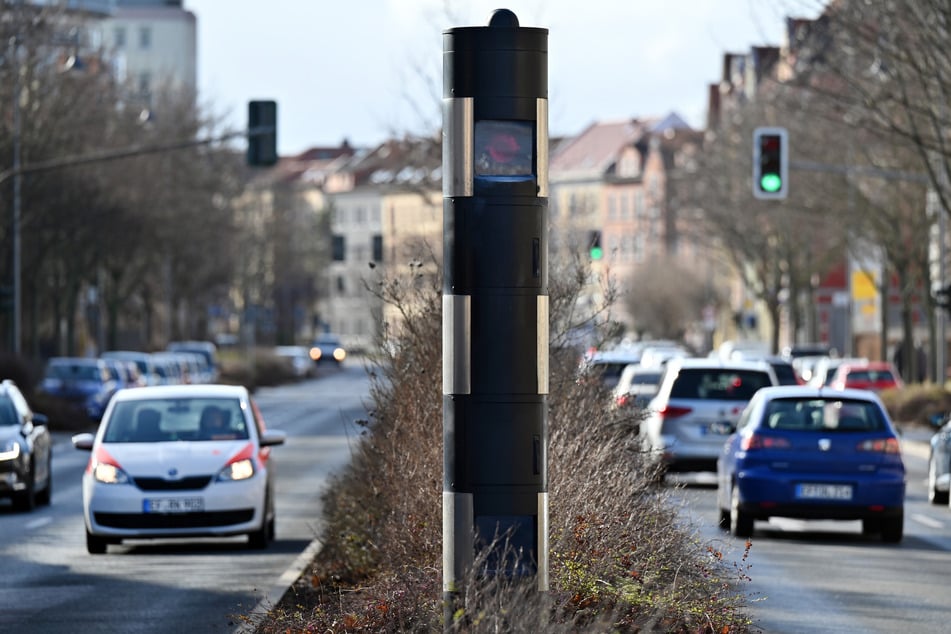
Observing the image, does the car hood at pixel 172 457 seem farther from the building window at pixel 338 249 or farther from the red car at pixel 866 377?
the building window at pixel 338 249

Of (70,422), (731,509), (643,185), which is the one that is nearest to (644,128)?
(643,185)

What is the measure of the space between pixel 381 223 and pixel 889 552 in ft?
569

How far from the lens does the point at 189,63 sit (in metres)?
160

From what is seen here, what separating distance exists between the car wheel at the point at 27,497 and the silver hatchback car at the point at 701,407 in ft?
24.8

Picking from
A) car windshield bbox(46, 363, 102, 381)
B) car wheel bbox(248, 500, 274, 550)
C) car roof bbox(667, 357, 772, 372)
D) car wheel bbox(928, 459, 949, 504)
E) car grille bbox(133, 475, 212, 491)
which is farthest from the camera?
Result: car windshield bbox(46, 363, 102, 381)

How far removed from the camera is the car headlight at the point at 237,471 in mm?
19344

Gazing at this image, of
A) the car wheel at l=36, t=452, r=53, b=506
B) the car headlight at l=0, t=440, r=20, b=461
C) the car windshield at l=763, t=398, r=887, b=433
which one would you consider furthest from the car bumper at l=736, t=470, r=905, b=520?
the car wheel at l=36, t=452, r=53, b=506

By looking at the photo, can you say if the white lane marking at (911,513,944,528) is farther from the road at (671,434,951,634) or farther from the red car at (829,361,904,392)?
the red car at (829,361,904,392)

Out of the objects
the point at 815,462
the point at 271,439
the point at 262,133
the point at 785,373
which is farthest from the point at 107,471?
the point at 785,373

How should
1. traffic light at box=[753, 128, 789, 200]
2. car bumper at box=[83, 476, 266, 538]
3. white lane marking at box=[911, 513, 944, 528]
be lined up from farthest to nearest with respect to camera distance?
traffic light at box=[753, 128, 789, 200]
white lane marking at box=[911, 513, 944, 528]
car bumper at box=[83, 476, 266, 538]

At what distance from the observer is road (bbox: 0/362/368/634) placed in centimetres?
1448

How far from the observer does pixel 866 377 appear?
2053 inches

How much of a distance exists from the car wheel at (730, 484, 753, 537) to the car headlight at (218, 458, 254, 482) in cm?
461

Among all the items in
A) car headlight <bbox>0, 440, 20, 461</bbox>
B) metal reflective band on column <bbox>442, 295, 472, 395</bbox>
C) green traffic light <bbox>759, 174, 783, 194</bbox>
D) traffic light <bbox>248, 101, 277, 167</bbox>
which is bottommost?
car headlight <bbox>0, 440, 20, 461</bbox>
